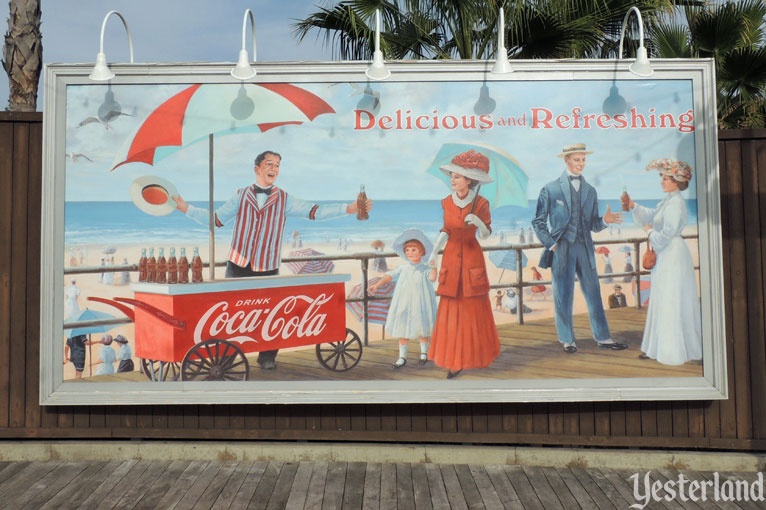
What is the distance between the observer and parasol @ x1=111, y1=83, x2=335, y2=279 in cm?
480

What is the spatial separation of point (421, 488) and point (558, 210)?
2.37 m

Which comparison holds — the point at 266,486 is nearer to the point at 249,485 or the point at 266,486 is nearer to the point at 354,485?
the point at 249,485

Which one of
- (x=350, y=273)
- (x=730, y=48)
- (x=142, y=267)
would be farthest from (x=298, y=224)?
(x=730, y=48)

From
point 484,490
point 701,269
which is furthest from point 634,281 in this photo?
point 484,490

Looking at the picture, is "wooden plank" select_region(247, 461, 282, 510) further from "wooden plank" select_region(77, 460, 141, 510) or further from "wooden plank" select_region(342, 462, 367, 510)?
"wooden plank" select_region(77, 460, 141, 510)

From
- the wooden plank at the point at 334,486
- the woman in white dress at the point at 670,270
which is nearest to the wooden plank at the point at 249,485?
the wooden plank at the point at 334,486

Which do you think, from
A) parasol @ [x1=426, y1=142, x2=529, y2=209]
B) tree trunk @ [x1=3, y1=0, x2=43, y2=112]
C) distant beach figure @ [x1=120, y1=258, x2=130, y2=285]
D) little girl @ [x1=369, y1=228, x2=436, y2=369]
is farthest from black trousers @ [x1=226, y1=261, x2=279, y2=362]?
tree trunk @ [x1=3, y1=0, x2=43, y2=112]

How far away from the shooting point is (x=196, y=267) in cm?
480

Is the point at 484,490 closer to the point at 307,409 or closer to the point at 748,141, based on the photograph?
the point at 307,409

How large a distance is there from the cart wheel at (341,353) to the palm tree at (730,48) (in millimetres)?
7603

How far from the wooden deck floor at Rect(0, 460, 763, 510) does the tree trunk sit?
401 cm

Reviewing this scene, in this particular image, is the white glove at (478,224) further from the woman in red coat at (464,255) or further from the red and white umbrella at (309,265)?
the red and white umbrella at (309,265)

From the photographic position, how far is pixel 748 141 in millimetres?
4949

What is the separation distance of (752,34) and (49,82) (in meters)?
9.21
